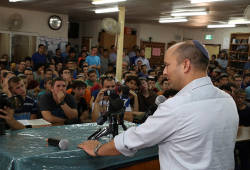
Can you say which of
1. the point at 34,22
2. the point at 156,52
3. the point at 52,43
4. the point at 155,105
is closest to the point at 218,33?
the point at 156,52

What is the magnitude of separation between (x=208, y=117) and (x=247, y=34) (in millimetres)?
11327

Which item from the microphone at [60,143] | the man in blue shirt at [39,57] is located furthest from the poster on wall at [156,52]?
the microphone at [60,143]

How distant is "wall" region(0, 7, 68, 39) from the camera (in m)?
10.4

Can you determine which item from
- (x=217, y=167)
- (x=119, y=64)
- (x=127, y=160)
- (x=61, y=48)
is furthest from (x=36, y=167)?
(x=61, y=48)

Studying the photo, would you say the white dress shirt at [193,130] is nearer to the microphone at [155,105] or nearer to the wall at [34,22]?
the microphone at [155,105]

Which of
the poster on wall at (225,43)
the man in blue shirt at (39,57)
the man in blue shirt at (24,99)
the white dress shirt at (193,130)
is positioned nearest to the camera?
the white dress shirt at (193,130)

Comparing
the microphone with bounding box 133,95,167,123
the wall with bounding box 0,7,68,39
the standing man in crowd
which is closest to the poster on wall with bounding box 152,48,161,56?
the wall with bounding box 0,7,68,39

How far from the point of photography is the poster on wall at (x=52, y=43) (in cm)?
1122

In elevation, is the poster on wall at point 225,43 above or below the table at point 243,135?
above

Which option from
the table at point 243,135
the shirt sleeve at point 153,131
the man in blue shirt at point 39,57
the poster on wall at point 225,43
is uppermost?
the poster on wall at point 225,43

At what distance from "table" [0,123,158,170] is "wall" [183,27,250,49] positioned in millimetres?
11810

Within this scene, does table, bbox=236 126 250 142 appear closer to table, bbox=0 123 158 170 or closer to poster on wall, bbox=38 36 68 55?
table, bbox=0 123 158 170

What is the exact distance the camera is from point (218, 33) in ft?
44.4

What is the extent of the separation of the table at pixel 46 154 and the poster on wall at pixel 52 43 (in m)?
9.54
